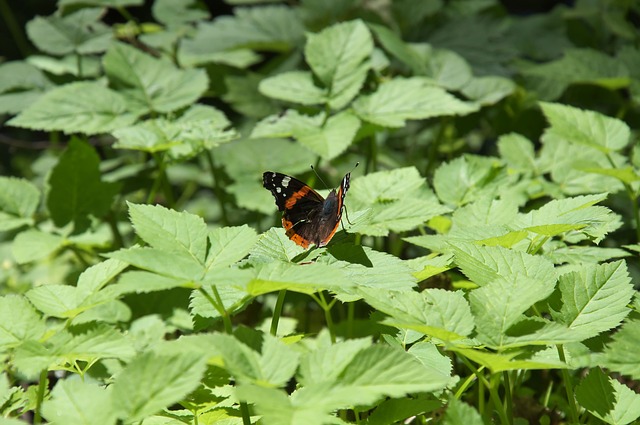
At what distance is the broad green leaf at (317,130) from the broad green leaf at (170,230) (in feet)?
2.05

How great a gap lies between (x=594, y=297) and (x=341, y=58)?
1075 millimetres

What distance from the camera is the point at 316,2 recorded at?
8.30ft

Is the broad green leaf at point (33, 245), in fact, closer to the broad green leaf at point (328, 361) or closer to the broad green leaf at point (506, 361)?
the broad green leaf at point (328, 361)

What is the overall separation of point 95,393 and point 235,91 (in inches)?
69.9

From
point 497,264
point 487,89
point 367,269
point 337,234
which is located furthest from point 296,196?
point 487,89

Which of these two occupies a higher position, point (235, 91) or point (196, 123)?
point (196, 123)

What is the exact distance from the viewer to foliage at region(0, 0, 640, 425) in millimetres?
861

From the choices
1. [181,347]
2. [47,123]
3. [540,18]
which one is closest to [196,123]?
[47,123]

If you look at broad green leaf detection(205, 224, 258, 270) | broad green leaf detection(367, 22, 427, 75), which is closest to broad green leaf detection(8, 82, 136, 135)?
broad green leaf detection(367, 22, 427, 75)

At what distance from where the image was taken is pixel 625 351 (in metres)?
0.92

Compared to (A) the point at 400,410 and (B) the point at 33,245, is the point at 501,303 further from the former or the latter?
(B) the point at 33,245

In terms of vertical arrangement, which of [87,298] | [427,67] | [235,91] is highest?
[87,298]

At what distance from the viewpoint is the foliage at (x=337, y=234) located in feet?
2.82

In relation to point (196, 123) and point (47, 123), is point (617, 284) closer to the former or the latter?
point (196, 123)
